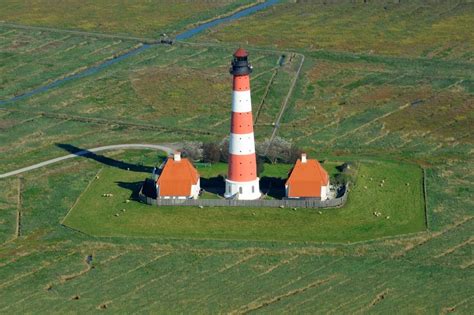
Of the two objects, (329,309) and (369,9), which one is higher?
(369,9)

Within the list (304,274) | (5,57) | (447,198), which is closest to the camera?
(304,274)

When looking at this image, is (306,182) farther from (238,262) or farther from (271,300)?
(271,300)

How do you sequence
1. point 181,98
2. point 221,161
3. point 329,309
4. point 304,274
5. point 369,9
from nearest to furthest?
point 329,309
point 304,274
point 221,161
point 181,98
point 369,9

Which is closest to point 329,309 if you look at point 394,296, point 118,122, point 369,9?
point 394,296

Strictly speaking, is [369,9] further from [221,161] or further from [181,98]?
[221,161]

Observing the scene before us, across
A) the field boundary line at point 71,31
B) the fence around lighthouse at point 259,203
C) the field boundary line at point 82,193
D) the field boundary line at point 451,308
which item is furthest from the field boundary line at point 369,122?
the field boundary line at point 71,31

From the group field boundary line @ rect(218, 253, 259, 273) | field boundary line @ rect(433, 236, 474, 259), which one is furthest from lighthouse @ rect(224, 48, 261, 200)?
field boundary line @ rect(433, 236, 474, 259)

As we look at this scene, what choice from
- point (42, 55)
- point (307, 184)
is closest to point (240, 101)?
point (307, 184)
